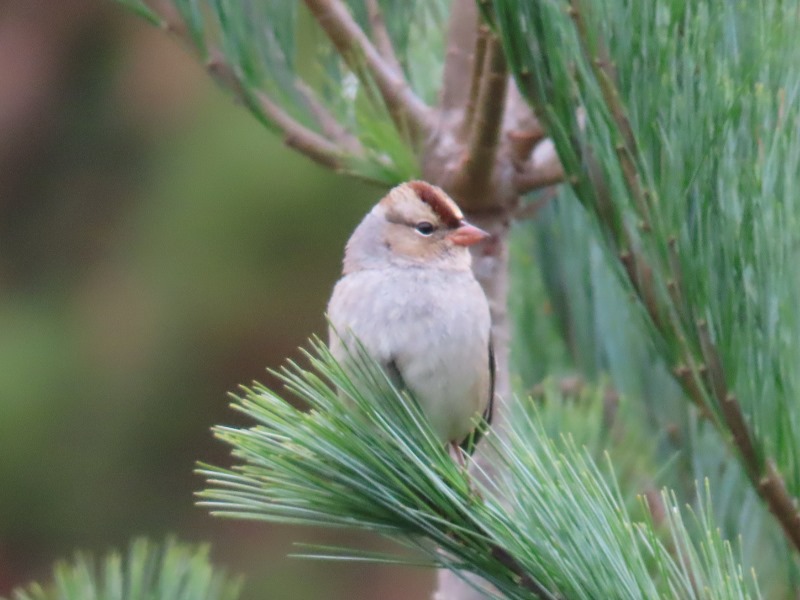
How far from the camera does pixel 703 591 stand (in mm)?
892

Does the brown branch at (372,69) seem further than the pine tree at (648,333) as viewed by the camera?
Yes

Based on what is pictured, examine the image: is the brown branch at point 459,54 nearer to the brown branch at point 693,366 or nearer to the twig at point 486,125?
the twig at point 486,125

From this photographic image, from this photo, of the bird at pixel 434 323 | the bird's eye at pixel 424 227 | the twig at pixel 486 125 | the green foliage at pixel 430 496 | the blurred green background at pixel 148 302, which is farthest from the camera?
the blurred green background at pixel 148 302

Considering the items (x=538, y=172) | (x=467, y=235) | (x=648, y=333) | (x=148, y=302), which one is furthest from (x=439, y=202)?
(x=148, y=302)

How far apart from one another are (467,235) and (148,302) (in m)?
2.50

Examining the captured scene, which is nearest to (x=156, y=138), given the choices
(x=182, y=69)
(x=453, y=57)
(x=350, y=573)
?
(x=182, y=69)

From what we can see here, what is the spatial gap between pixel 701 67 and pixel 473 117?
1.24 ft

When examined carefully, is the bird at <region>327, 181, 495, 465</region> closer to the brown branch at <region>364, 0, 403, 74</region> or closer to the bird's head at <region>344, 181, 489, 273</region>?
the bird's head at <region>344, 181, 489, 273</region>

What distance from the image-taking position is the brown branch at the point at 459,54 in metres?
1.42

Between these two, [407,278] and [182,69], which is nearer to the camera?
[407,278]

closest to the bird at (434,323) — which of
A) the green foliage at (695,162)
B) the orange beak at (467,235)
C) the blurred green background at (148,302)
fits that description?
the orange beak at (467,235)

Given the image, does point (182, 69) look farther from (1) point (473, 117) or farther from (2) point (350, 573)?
(1) point (473, 117)

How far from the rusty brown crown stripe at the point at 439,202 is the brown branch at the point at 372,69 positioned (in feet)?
0.23

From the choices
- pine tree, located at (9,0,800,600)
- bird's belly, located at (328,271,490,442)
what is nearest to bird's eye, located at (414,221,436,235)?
bird's belly, located at (328,271,490,442)
